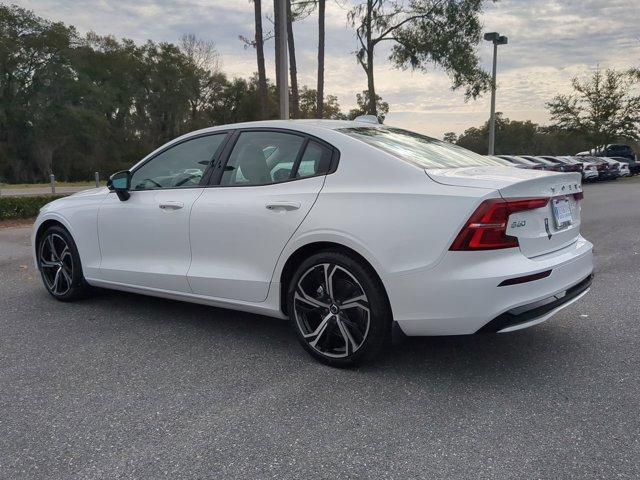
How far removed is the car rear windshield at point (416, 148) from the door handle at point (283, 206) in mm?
614

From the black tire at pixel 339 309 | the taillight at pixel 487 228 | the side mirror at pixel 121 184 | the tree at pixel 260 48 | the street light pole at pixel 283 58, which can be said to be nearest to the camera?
the taillight at pixel 487 228

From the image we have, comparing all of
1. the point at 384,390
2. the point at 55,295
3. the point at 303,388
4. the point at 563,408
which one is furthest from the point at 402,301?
the point at 55,295

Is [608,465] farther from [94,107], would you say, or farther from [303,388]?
[94,107]

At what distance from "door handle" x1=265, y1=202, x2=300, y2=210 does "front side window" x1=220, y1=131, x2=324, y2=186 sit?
A: 0.19 metres

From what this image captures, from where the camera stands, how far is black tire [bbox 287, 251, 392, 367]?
3.26m

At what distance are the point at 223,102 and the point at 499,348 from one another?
5416 cm

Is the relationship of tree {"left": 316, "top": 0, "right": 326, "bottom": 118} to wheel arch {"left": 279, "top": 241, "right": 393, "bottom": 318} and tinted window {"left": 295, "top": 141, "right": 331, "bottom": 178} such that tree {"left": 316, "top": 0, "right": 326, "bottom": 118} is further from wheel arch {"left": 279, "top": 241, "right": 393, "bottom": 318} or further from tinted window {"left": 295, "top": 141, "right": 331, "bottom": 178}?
wheel arch {"left": 279, "top": 241, "right": 393, "bottom": 318}

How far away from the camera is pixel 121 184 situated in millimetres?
4516

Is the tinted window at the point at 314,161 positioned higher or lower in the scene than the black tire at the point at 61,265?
higher

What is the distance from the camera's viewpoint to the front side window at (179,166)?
13.9 ft

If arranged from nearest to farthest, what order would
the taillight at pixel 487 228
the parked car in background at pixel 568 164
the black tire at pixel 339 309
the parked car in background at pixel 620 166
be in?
the taillight at pixel 487 228
the black tire at pixel 339 309
the parked car in background at pixel 568 164
the parked car in background at pixel 620 166

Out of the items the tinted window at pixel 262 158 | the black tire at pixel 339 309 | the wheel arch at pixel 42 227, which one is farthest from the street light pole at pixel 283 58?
the black tire at pixel 339 309

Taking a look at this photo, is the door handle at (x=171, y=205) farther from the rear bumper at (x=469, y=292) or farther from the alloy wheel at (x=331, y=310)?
the rear bumper at (x=469, y=292)

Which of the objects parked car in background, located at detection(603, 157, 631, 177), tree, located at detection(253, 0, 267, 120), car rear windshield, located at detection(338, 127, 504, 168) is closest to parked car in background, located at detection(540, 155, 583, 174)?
parked car in background, located at detection(603, 157, 631, 177)
